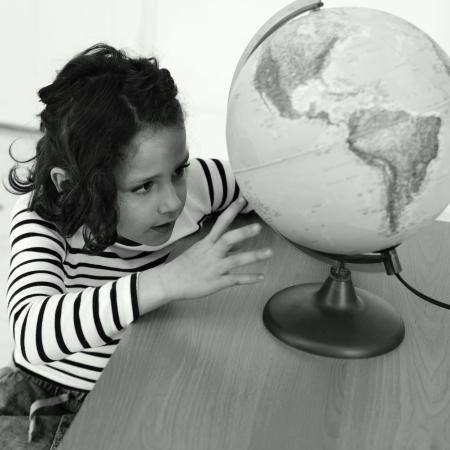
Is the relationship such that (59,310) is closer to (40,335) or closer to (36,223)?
(40,335)

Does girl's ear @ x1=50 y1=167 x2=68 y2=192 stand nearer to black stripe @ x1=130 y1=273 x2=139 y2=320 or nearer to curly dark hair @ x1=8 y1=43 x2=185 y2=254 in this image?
curly dark hair @ x1=8 y1=43 x2=185 y2=254

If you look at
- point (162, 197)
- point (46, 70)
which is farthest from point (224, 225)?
point (46, 70)

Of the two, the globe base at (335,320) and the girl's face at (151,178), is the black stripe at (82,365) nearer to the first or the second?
the girl's face at (151,178)

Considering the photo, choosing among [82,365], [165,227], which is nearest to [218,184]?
[165,227]

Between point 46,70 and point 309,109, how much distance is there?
9.36ft

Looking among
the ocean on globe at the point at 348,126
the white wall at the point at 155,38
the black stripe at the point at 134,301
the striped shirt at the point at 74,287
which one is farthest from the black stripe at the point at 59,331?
the white wall at the point at 155,38

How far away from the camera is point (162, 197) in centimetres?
101

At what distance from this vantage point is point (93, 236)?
1061mm

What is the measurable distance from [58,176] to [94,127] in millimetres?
131

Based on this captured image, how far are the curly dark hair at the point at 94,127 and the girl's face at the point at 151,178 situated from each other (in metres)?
0.02

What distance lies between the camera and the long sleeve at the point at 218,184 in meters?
1.28

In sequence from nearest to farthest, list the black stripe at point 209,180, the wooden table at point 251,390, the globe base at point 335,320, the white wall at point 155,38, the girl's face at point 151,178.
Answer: the wooden table at point 251,390 < the globe base at point 335,320 < the girl's face at point 151,178 < the black stripe at point 209,180 < the white wall at point 155,38

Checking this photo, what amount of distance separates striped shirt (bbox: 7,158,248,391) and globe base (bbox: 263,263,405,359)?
0.71 feet

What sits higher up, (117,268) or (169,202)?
(169,202)
